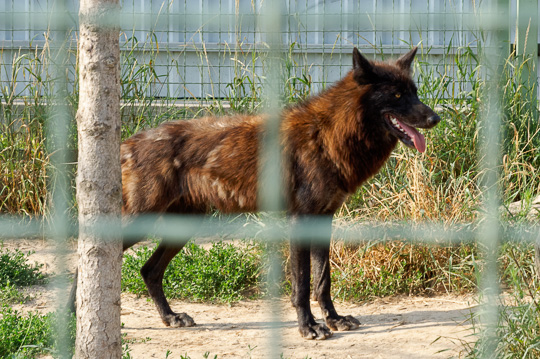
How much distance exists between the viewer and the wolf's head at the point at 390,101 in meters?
4.13

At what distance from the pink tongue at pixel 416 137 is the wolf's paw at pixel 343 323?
115 cm

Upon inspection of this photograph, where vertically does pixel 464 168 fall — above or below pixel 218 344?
above

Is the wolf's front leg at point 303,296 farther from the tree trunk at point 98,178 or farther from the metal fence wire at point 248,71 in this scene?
the tree trunk at point 98,178

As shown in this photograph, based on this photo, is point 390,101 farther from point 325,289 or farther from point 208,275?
point 208,275

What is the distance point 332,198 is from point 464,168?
5.93 feet

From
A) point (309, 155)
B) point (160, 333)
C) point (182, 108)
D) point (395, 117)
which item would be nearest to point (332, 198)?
point (309, 155)

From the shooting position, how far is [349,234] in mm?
4973

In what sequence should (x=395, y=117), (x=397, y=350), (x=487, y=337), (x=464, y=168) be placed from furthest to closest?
(x=464, y=168)
(x=395, y=117)
(x=397, y=350)
(x=487, y=337)

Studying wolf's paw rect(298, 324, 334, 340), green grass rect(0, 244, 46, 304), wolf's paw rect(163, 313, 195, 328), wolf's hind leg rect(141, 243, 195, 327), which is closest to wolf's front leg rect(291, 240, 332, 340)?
wolf's paw rect(298, 324, 334, 340)

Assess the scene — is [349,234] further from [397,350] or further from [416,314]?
[397,350]

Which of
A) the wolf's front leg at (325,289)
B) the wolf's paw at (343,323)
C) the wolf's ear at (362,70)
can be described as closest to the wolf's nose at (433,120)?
the wolf's ear at (362,70)

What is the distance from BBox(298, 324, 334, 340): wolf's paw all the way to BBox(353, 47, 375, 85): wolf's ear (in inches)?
60.5

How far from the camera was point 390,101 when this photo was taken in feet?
13.7

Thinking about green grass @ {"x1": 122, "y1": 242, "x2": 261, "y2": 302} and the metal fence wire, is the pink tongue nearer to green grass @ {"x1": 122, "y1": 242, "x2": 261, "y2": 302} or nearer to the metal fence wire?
the metal fence wire
